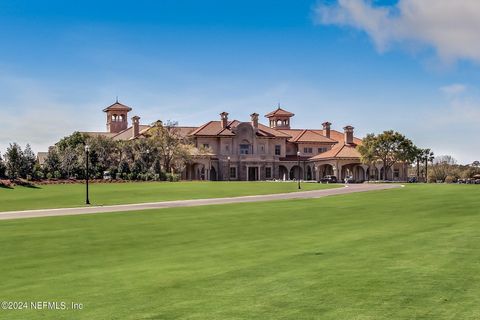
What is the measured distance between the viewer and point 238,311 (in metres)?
8.21

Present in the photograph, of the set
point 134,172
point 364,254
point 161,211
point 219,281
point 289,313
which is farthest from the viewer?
point 134,172

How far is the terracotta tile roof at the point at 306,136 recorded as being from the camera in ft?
357

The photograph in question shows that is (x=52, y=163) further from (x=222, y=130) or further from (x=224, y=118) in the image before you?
(x=224, y=118)

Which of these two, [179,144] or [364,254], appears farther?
[179,144]

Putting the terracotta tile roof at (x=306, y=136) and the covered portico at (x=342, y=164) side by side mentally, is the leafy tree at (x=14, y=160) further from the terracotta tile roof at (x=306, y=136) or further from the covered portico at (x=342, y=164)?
the terracotta tile roof at (x=306, y=136)

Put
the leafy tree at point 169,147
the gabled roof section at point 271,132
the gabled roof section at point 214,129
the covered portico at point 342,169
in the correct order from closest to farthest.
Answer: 1. the leafy tree at point 169,147
2. the covered portico at point 342,169
3. the gabled roof section at point 214,129
4. the gabled roof section at point 271,132

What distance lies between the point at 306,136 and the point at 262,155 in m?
13.8

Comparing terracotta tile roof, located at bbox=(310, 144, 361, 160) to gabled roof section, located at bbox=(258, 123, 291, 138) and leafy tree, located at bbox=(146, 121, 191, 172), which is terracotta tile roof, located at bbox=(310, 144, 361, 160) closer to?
gabled roof section, located at bbox=(258, 123, 291, 138)

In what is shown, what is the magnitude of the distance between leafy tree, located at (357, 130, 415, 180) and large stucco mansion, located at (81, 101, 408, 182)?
6324 millimetres

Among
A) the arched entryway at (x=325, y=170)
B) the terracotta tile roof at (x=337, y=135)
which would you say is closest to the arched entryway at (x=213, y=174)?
the arched entryway at (x=325, y=170)

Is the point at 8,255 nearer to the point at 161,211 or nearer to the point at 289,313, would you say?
the point at 289,313

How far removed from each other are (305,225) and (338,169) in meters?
73.9

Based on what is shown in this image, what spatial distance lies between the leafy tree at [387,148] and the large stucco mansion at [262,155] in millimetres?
A: 6324

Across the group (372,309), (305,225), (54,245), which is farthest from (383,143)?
(372,309)
